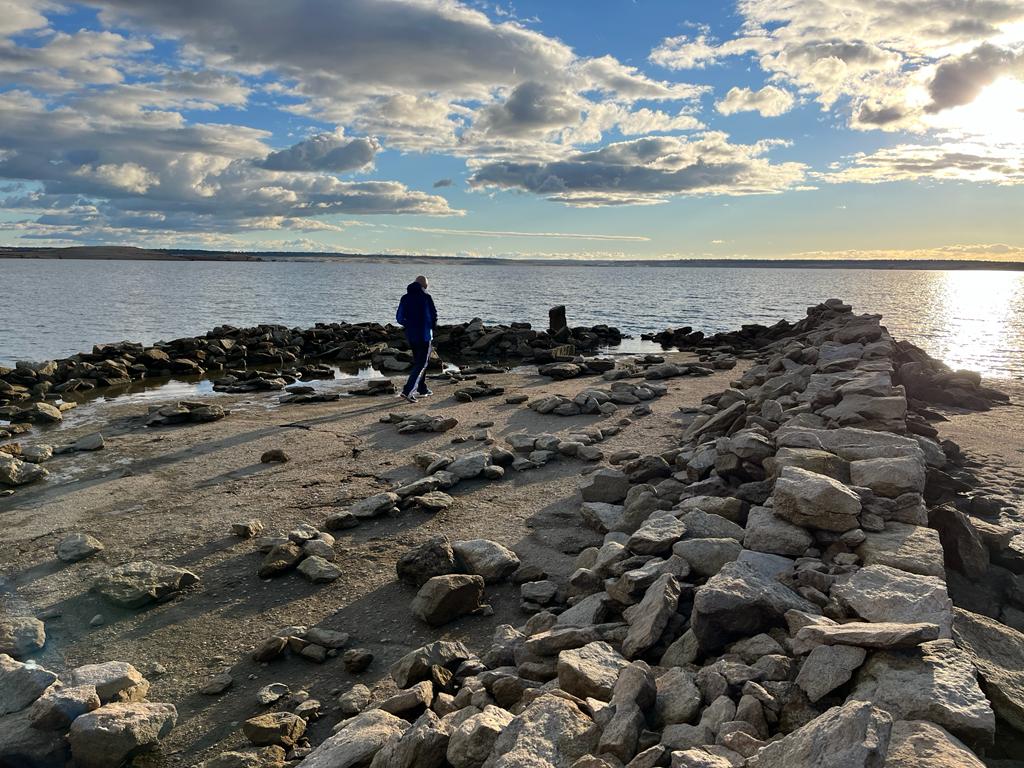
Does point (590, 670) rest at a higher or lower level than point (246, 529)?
higher

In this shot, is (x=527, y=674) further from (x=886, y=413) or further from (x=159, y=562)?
(x=886, y=413)

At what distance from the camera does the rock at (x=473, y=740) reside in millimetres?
3197

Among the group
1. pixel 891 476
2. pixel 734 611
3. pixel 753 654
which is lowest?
pixel 753 654

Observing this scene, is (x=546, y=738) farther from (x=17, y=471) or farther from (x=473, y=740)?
(x=17, y=471)

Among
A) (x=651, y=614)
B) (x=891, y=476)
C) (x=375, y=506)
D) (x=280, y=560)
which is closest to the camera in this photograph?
(x=651, y=614)

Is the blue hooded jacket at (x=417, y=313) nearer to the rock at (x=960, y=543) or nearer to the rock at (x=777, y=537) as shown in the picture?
the rock at (x=777, y=537)

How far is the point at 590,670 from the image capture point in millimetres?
3725

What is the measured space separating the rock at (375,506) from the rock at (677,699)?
4579mm

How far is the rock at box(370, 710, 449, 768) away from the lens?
3.25 m

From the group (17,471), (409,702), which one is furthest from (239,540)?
(17,471)

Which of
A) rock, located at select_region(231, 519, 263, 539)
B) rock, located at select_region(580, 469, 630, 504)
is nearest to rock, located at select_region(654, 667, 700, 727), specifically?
rock, located at select_region(580, 469, 630, 504)

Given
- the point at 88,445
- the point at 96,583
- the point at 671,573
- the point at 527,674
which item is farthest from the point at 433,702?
the point at 88,445

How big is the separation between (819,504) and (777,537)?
0.40m

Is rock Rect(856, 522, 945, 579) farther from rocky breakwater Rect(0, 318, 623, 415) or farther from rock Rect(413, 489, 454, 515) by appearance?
rocky breakwater Rect(0, 318, 623, 415)
